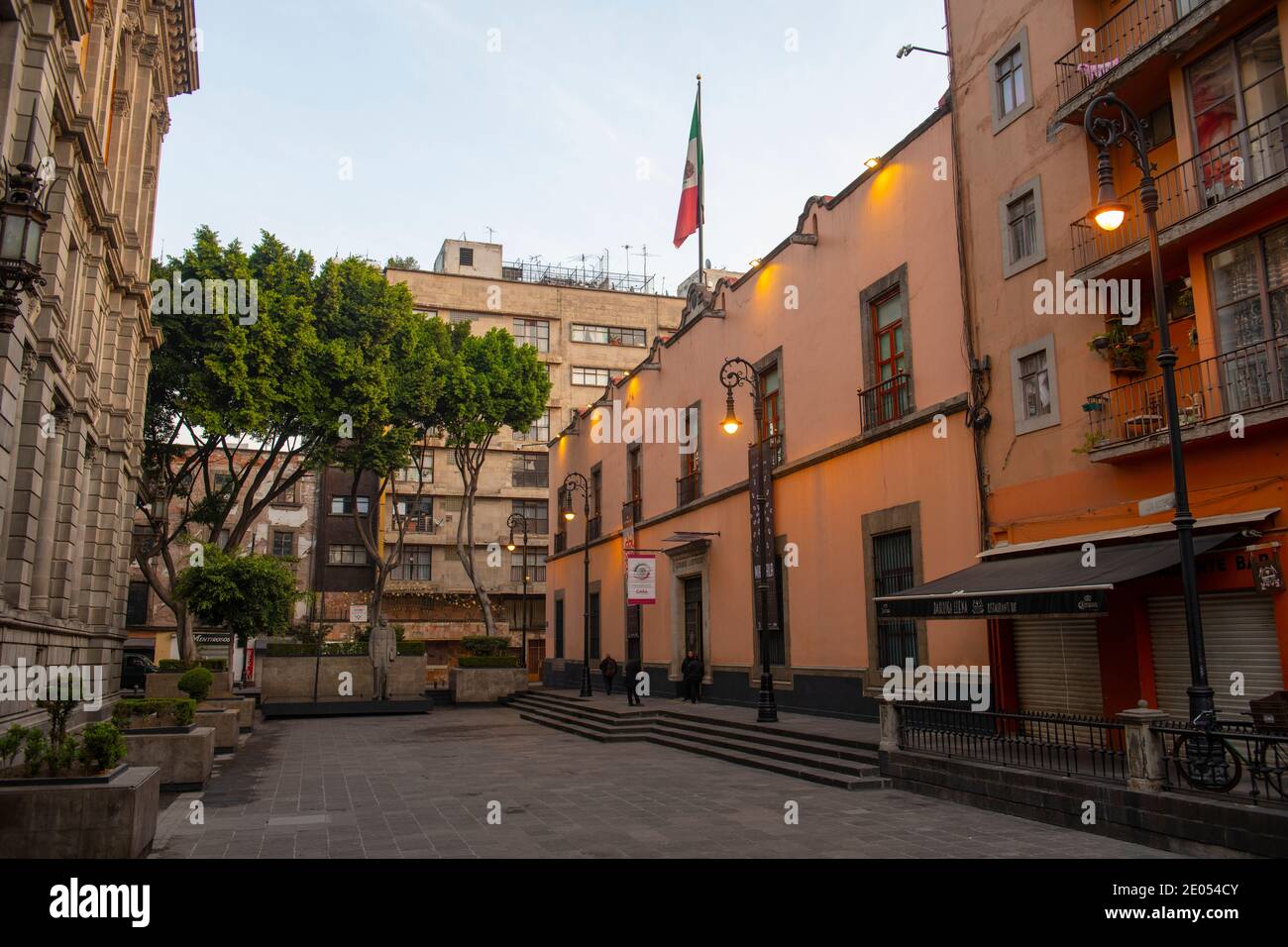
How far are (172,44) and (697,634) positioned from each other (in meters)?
23.0

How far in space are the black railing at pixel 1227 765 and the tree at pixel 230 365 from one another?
24249 mm

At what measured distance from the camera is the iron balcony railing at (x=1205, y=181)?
35.2 ft

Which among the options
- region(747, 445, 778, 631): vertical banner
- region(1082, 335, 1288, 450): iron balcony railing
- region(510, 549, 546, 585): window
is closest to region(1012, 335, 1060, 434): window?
region(1082, 335, 1288, 450): iron balcony railing

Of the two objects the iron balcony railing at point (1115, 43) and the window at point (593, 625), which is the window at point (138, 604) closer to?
the window at point (593, 625)

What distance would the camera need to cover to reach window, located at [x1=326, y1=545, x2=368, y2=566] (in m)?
49.4

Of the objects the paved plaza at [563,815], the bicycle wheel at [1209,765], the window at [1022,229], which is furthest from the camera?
the window at [1022,229]

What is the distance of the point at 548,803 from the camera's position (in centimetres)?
1184

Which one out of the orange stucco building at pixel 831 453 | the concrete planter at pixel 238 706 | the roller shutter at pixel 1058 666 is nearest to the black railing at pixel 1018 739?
the roller shutter at pixel 1058 666

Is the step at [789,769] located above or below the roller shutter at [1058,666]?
below

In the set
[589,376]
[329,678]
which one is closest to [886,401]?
[329,678]

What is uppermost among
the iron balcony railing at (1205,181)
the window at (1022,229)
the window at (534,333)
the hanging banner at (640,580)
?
the window at (534,333)
